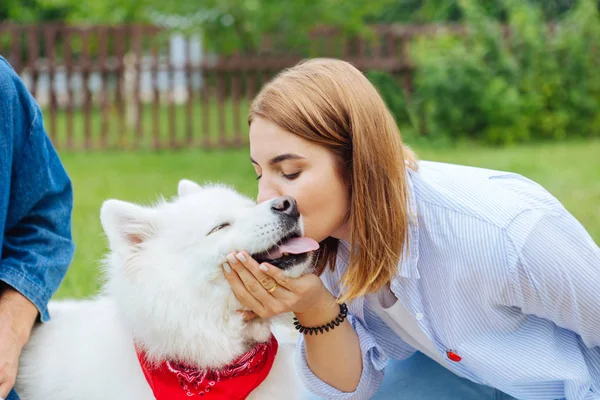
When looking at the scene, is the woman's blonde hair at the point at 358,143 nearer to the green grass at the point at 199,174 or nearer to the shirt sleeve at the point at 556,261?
the shirt sleeve at the point at 556,261

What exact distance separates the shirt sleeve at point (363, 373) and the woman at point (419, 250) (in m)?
0.02

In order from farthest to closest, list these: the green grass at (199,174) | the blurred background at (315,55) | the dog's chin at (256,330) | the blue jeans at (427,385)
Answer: the blurred background at (315,55) → the green grass at (199,174) → the blue jeans at (427,385) → the dog's chin at (256,330)

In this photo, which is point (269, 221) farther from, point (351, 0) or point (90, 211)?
point (351, 0)

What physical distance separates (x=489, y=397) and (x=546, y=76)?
420 inches

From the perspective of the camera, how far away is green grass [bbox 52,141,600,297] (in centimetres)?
530

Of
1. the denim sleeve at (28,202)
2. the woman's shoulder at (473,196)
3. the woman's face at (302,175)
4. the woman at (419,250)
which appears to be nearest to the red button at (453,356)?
the woman at (419,250)

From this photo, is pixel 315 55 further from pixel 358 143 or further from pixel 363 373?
pixel 358 143

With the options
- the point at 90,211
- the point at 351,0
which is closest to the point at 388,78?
the point at 351,0

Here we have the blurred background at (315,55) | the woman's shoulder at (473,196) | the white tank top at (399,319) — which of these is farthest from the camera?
the blurred background at (315,55)

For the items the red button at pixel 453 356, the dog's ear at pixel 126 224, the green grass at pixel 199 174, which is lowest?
the green grass at pixel 199 174

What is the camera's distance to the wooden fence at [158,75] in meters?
11.3

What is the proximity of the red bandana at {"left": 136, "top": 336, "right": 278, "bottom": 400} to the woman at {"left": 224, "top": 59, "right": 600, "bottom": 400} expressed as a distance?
0.24m

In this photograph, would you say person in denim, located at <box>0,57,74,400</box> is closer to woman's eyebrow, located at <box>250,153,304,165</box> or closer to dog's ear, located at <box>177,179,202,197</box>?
dog's ear, located at <box>177,179,202,197</box>

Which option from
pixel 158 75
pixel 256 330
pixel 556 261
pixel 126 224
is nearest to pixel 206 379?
pixel 256 330
